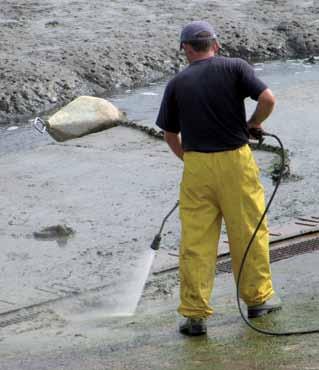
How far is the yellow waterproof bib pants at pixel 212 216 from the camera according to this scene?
18.3 feet

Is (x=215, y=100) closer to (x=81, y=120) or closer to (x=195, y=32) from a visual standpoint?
(x=195, y=32)

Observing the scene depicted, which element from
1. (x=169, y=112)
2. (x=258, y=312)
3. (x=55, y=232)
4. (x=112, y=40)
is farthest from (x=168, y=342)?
(x=112, y=40)

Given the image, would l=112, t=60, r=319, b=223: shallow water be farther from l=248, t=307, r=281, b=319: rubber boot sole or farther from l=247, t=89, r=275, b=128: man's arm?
l=247, t=89, r=275, b=128: man's arm

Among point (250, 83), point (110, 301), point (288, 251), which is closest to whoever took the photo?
point (250, 83)

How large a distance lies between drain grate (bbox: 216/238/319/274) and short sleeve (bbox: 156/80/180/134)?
146 cm

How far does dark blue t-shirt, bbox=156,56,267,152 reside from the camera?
555 cm

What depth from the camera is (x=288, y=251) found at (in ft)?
23.6

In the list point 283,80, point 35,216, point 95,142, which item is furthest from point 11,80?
point 35,216

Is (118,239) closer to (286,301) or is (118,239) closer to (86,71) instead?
(286,301)

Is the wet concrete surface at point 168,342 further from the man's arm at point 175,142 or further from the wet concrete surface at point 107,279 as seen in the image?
the man's arm at point 175,142

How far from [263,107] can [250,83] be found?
0.49 feet

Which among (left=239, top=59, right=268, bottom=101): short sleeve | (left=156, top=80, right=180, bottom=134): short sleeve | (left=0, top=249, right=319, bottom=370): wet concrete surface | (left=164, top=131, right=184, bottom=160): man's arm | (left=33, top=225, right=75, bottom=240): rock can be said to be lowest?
(left=33, top=225, right=75, bottom=240): rock

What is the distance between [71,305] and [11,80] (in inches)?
288

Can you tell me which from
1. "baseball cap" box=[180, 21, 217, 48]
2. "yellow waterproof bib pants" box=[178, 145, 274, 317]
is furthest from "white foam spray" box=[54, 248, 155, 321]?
"baseball cap" box=[180, 21, 217, 48]
